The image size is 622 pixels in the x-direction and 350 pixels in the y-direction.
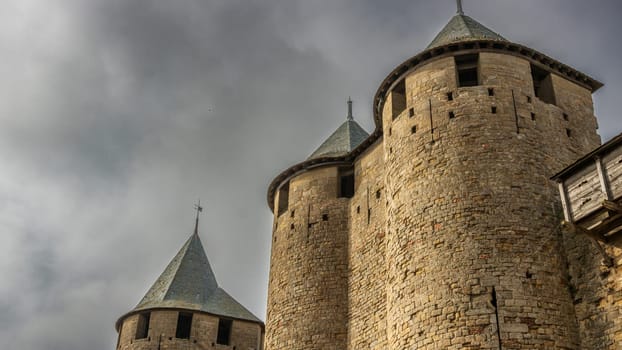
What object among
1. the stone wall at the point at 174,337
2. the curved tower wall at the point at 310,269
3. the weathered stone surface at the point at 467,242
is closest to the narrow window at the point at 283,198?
the curved tower wall at the point at 310,269

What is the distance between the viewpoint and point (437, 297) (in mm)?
13688

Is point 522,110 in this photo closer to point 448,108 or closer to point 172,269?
point 448,108

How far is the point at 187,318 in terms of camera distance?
29.3m

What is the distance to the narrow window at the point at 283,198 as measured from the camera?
23.0 m

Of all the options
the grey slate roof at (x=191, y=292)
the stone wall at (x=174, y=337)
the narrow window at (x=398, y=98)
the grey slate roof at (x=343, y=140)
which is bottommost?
the stone wall at (x=174, y=337)

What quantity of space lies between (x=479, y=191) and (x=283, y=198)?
10.0 m

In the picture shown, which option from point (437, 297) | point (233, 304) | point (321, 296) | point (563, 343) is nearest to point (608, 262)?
point (563, 343)

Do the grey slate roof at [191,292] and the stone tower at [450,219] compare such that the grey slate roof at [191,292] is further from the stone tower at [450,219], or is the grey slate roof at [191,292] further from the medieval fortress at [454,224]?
the stone tower at [450,219]

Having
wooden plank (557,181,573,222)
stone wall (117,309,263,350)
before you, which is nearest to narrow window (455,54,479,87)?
wooden plank (557,181,573,222)

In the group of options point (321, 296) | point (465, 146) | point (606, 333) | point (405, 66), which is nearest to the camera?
point (606, 333)

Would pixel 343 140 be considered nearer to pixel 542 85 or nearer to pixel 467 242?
pixel 542 85

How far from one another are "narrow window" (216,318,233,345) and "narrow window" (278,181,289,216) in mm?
8659

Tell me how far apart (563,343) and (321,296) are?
8133 mm

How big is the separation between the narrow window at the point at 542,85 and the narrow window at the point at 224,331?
58.2 ft
